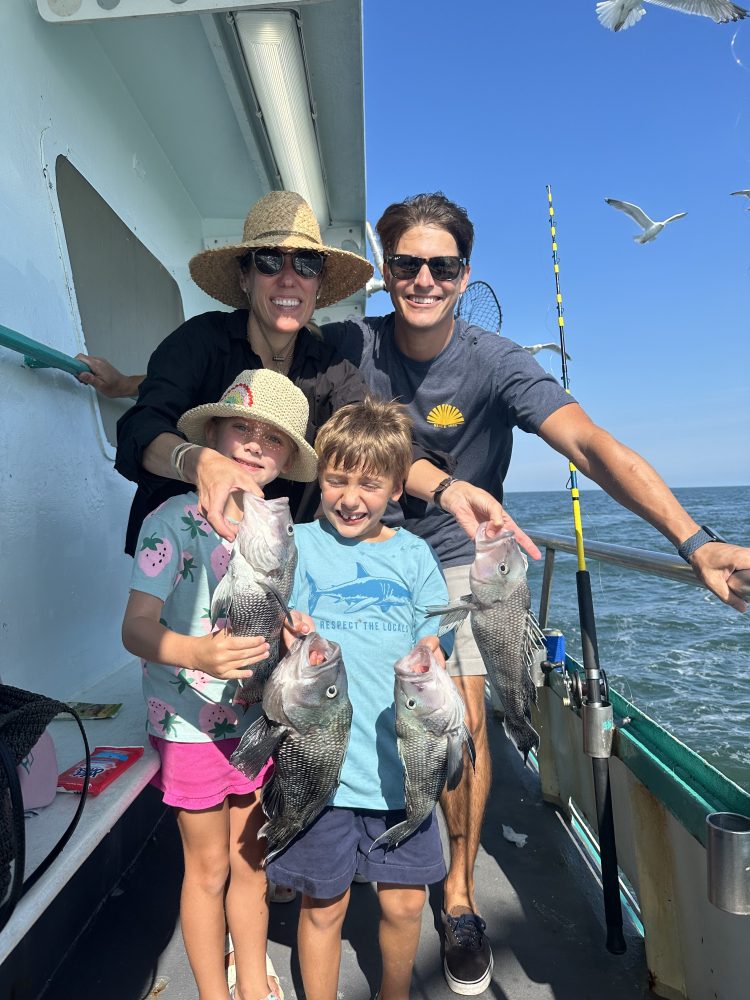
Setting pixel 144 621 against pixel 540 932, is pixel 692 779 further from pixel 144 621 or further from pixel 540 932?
pixel 144 621

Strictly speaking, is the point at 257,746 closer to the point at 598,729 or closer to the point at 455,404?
the point at 598,729

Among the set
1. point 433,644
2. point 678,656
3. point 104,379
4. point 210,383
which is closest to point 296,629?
point 433,644

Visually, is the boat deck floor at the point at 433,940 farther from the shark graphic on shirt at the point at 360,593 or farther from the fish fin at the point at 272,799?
the shark graphic on shirt at the point at 360,593

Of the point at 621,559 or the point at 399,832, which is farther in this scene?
the point at 621,559

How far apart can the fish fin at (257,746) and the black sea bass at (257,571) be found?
254 millimetres

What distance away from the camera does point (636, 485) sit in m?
2.35

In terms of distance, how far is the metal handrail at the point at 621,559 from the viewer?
7.52 ft

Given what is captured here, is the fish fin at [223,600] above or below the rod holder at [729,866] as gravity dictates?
above

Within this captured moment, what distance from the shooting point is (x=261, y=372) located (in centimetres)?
238

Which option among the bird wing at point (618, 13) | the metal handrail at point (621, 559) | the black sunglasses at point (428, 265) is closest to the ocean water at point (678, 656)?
the metal handrail at point (621, 559)

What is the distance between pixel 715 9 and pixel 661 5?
548 millimetres

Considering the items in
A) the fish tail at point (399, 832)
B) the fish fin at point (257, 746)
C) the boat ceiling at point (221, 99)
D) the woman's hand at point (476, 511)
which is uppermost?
the boat ceiling at point (221, 99)

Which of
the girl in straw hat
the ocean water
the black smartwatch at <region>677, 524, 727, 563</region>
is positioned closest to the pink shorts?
the girl in straw hat

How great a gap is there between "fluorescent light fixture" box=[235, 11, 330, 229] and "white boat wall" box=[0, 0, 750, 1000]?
0.01 m
